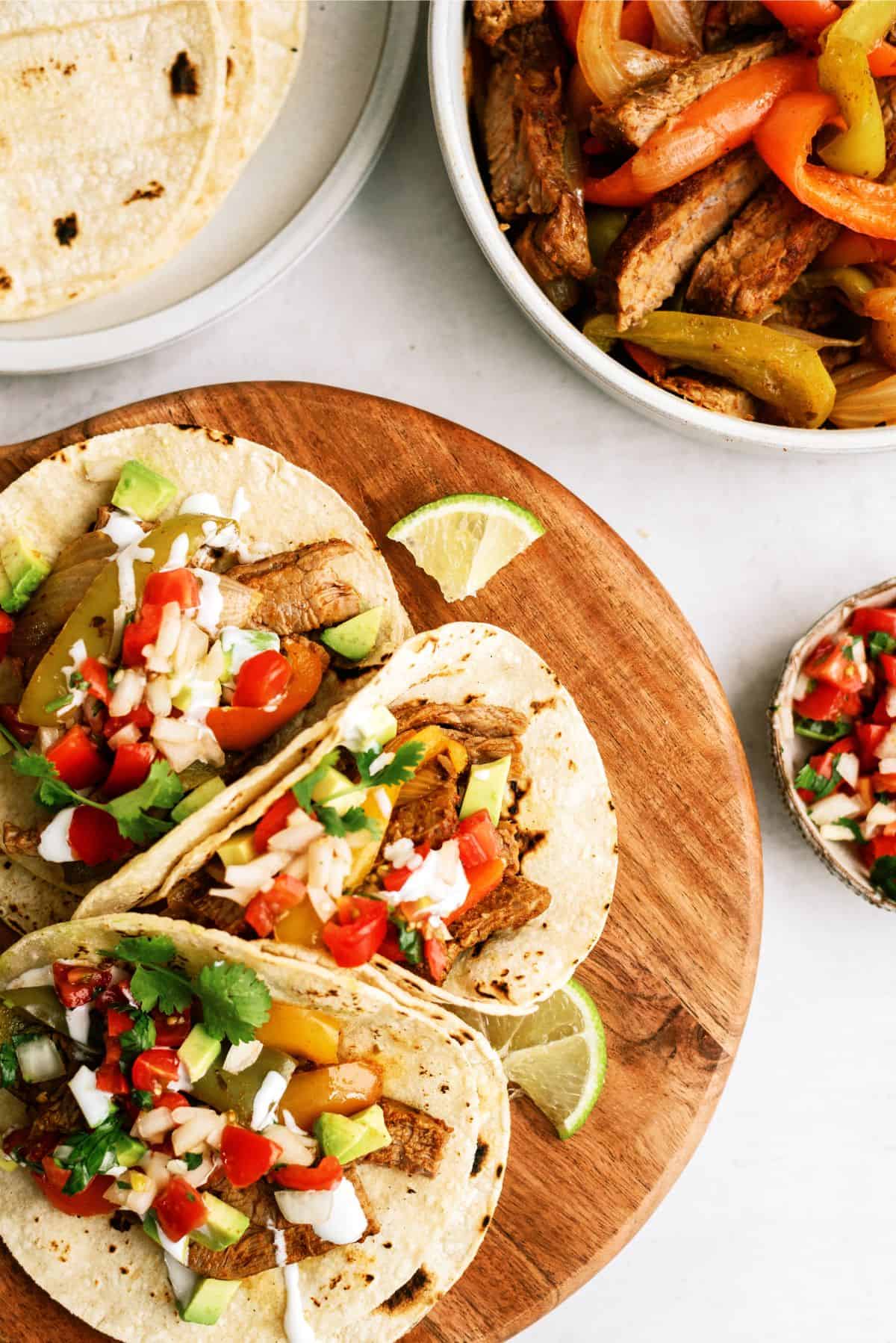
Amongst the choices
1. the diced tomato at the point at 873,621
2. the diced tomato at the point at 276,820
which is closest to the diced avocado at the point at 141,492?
the diced tomato at the point at 276,820

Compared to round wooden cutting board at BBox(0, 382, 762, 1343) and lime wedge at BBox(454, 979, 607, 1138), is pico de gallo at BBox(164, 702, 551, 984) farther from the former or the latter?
round wooden cutting board at BBox(0, 382, 762, 1343)

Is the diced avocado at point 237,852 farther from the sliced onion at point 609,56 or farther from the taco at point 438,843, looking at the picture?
the sliced onion at point 609,56

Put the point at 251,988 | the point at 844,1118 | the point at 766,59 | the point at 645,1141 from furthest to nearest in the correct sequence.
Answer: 1. the point at 844,1118
2. the point at 645,1141
3. the point at 766,59
4. the point at 251,988

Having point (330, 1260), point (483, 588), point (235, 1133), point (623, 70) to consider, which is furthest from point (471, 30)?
point (330, 1260)

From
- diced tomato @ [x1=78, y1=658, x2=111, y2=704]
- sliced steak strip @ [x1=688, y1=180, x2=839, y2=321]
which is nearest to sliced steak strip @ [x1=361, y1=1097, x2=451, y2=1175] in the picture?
diced tomato @ [x1=78, y1=658, x2=111, y2=704]

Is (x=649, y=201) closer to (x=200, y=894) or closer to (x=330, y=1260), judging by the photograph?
(x=200, y=894)

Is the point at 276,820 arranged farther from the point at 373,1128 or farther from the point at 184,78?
the point at 184,78

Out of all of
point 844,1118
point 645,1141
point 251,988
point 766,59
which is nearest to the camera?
point 251,988
